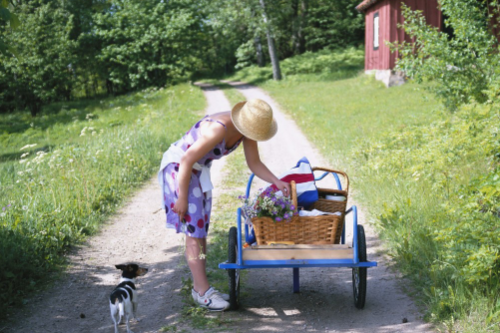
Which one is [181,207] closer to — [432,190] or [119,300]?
[119,300]

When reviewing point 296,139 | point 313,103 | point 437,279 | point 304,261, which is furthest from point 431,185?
point 313,103

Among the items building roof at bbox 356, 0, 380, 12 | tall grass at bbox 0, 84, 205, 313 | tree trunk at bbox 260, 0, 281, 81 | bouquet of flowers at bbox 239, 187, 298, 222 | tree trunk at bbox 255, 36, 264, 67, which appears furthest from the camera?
tree trunk at bbox 255, 36, 264, 67

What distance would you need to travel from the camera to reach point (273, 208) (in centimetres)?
419

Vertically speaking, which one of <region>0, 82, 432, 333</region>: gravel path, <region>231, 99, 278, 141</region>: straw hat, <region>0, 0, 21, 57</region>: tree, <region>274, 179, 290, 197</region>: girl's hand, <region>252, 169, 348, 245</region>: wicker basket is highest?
<region>0, 0, 21, 57</region>: tree

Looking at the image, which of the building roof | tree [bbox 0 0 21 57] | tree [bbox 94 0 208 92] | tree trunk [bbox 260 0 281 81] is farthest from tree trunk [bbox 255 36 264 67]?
tree [bbox 0 0 21 57]

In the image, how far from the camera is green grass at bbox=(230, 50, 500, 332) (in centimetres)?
413

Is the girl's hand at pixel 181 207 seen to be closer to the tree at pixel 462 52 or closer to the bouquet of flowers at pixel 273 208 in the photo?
the bouquet of flowers at pixel 273 208

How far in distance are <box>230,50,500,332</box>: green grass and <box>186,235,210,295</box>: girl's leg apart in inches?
72.0

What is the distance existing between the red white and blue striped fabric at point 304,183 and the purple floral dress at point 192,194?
58cm

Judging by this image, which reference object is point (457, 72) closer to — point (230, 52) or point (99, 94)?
point (99, 94)

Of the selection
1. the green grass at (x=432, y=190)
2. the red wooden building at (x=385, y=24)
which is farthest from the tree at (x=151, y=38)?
the green grass at (x=432, y=190)

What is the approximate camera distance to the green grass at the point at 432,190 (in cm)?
413

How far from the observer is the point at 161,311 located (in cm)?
470

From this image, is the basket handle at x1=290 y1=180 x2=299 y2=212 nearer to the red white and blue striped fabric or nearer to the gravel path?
the red white and blue striped fabric
